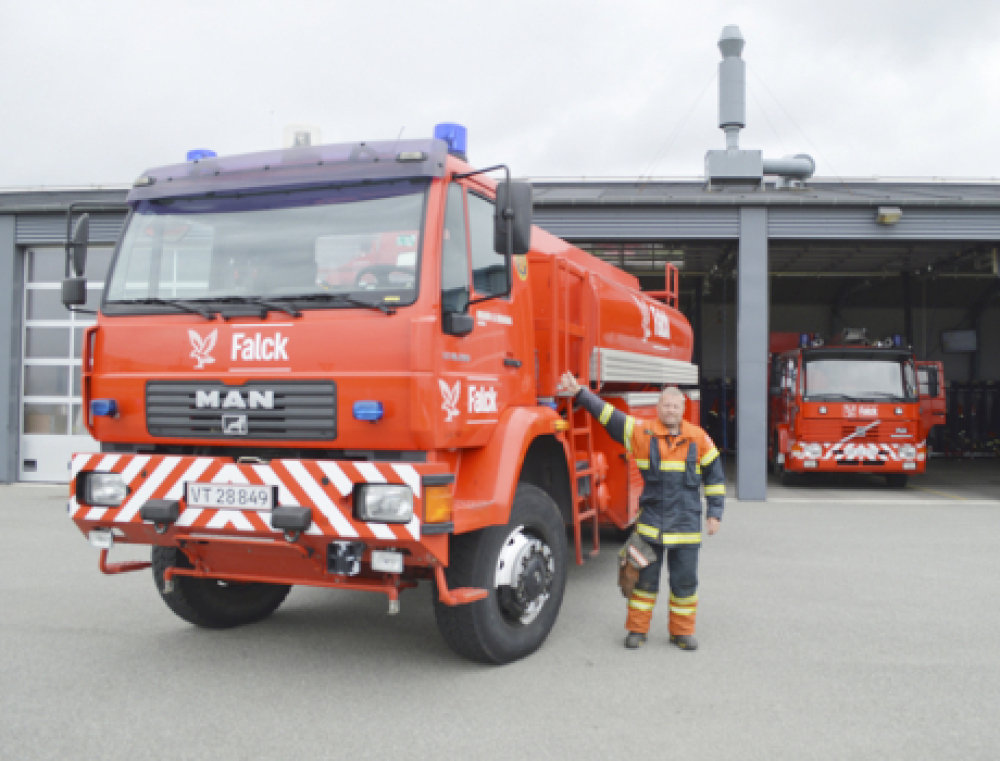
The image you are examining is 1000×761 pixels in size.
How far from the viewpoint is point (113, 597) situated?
6.23 meters

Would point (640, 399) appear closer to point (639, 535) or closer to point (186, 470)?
point (639, 535)

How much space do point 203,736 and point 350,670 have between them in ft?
3.46

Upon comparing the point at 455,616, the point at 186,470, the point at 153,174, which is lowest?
the point at 455,616

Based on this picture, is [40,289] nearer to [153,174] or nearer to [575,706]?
[153,174]

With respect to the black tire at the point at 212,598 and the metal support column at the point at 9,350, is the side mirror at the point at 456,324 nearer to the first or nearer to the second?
the black tire at the point at 212,598

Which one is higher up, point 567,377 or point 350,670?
point 567,377

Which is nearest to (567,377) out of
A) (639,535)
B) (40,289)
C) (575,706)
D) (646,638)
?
(639,535)

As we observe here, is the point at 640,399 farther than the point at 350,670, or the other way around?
the point at 640,399

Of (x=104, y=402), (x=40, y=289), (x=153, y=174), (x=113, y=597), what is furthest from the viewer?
(x=40, y=289)

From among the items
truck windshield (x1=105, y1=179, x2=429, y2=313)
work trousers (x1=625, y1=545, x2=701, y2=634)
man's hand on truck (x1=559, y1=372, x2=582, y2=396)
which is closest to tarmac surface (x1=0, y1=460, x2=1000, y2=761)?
work trousers (x1=625, y1=545, x2=701, y2=634)

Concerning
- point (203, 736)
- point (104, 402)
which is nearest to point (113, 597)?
point (104, 402)

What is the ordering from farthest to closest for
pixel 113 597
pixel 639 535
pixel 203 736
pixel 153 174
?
pixel 113 597 < pixel 639 535 < pixel 153 174 < pixel 203 736

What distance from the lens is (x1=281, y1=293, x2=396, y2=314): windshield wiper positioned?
4.02 m

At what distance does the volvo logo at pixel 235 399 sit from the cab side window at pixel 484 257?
3.91ft
